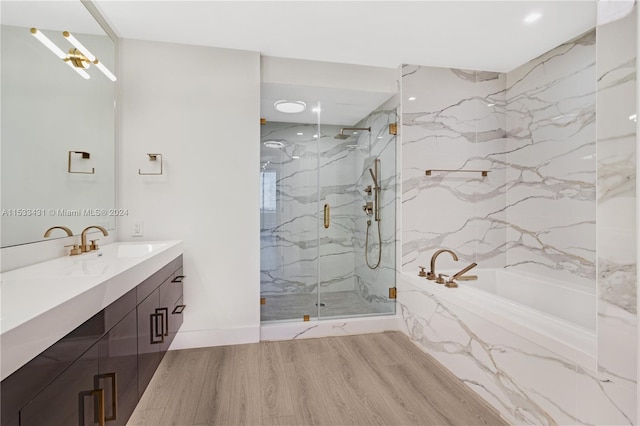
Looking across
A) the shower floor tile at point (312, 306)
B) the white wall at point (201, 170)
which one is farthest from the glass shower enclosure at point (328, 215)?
the white wall at point (201, 170)

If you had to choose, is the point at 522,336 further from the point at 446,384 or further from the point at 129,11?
the point at 129,11

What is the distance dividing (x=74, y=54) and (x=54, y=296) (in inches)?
63.0

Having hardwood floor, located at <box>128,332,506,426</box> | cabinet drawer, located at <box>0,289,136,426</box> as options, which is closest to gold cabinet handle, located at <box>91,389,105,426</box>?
cabinet drawer, located at <box>0,289,136,426</box>

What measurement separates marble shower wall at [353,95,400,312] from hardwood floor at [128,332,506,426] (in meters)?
0.68

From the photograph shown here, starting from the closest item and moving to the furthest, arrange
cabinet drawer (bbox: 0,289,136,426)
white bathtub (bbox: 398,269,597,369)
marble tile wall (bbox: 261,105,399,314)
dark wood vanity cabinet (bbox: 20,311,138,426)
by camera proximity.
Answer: cabinet drawer (bbox: 0,289,136,426)
dark wood vanity cabinet (bbox: 20,311,138,426)
white bathtub (bbox: 398,269,597,369)
marble tile wall (bbox: 261,105,399,314)

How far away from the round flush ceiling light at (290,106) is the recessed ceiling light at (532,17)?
6.11 feet

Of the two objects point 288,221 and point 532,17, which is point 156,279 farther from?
point 532,17

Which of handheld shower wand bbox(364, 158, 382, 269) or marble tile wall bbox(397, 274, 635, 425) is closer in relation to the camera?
marble tile wall bbox(397, 274, 635, 425)

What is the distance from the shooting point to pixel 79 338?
1006mm

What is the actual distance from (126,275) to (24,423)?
0.67 meters

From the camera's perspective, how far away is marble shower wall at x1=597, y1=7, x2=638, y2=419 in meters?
1.21

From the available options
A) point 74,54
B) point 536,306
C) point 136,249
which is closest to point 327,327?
point 136,249

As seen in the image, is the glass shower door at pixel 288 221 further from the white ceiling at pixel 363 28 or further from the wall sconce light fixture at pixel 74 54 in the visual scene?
the wall sconce light fixture at pixel 74 54

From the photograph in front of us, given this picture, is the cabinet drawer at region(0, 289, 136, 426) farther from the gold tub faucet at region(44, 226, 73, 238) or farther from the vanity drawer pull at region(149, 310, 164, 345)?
the gold tub faucet at region(44, 226, 73, 238)
